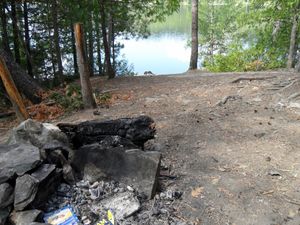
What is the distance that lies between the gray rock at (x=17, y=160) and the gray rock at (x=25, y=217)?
13.9 inches

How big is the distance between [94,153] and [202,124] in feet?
7.58

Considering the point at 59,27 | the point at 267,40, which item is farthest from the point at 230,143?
the point at 59,27

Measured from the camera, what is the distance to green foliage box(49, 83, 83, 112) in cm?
729

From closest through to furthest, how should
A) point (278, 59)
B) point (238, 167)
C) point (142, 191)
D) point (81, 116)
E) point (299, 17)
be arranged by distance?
point (142, 191) < point (238, 167) < point (81, 116) < point (299, 17) < point (278, 59)

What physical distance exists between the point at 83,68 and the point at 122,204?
13.4 ft

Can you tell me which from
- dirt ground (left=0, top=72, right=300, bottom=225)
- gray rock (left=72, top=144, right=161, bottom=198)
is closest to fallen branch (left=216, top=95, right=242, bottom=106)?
dirt ground (left=0, top=72, right=300, bottom=225)

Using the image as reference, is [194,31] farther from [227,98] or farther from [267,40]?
[227,98]

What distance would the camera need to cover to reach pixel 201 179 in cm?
383

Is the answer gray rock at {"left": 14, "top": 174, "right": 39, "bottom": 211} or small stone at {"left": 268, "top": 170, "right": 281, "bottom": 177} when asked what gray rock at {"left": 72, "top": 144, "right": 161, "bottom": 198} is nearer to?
gray rock at {"left": 14, "top": 174, "right": 39, "bottom": 211}

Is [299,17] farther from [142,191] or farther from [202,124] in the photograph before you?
[142,191]

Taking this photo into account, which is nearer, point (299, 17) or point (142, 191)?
point (142, 191)

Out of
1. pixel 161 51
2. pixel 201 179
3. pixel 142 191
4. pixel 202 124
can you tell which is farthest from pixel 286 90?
pixel 161 51

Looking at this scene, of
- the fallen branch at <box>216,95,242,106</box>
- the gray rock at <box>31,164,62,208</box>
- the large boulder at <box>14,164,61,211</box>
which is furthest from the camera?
the fallen branch at <box>216,95,242,106</box>

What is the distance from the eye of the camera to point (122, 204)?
3.21 metres
